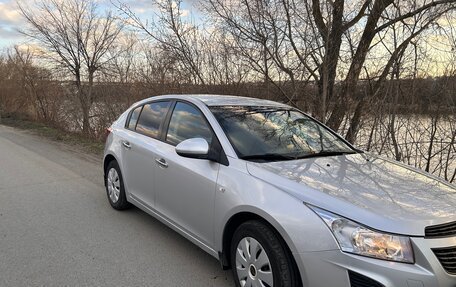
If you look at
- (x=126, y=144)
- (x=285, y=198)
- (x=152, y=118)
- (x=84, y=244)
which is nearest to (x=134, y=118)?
(x=126, y=144)

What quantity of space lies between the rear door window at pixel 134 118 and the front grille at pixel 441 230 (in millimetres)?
3712

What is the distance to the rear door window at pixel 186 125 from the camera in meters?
4.00

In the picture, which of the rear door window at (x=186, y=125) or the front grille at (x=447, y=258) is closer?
the front grille at (x=447, y=258)

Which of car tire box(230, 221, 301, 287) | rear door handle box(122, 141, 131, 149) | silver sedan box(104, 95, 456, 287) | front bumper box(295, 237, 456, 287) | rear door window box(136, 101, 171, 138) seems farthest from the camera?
rear door handle box(122, 141, 131, 149)

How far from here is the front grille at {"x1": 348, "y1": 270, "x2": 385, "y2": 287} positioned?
8.01 ft

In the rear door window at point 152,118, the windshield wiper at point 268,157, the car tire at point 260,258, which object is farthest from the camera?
the rear door window at point 152,118

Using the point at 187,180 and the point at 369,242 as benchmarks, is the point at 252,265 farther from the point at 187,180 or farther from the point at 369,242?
the point at 187,180

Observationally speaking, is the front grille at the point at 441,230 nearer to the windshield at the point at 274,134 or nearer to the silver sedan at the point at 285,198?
the silver sedan at the point at 285,198

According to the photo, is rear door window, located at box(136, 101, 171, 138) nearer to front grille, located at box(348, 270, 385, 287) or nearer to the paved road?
the paved road

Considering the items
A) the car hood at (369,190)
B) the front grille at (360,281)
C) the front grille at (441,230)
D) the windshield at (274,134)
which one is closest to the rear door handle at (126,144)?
the windshield at (274,134)

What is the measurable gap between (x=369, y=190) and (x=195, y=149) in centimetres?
142

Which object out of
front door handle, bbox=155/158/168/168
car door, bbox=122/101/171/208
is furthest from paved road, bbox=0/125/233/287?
front door handle, bbox=155/158/168/168

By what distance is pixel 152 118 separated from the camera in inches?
195

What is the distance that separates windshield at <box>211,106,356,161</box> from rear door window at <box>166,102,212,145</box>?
0.16 meters
